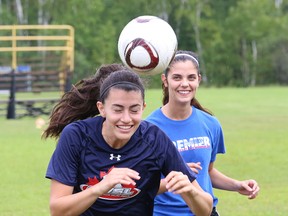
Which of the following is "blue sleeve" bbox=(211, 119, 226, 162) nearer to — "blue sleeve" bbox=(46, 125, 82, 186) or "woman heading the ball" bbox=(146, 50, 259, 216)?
"woman heading the ball" bbox=(146, 50, 259, 216)

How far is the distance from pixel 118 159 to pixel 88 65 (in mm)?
46276

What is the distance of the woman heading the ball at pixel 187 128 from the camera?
583 cm

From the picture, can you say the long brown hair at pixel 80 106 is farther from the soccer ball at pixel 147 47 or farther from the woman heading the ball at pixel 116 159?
the woman heading the ball at pixel 116 159

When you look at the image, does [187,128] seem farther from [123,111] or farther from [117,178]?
[117,178]

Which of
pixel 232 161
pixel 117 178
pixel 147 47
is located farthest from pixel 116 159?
pixel 232 161

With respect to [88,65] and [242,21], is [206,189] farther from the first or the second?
[242,21]

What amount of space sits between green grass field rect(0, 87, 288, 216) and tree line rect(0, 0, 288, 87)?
2823 cm

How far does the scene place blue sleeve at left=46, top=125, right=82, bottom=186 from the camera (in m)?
4.52

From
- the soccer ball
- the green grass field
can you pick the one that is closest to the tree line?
the green grass field

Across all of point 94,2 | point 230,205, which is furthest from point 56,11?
point 230,205

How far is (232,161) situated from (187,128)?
28.5ft

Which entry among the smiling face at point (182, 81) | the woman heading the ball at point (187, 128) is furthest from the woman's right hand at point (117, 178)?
the smiling face at point (182, 81)

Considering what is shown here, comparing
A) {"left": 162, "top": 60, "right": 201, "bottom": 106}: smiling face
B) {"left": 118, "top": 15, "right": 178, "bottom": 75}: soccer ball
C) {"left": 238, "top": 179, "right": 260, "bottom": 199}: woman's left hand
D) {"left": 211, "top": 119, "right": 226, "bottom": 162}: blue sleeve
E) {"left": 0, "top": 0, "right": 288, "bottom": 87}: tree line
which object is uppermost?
{"left": 118, "top": 15, "right": 178, "bottom": 75}: soccer ball

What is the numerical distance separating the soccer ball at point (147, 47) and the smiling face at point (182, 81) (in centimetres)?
27
